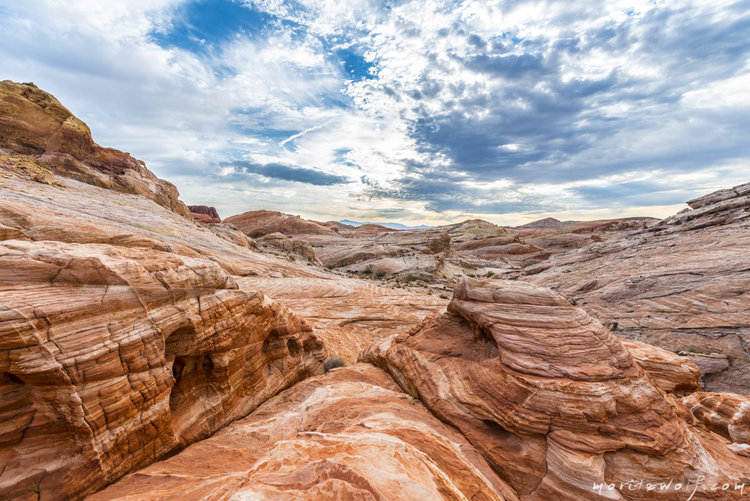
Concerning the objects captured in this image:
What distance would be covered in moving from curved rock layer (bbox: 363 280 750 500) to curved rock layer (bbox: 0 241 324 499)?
533 centimetres

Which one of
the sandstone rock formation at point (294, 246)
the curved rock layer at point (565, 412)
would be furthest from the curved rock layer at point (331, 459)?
the sandstone rock formation at point (294, 246)

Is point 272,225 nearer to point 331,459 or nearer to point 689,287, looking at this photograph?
point 689,287

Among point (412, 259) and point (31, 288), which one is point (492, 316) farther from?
point (412, 259)

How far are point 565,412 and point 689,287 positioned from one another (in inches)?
563

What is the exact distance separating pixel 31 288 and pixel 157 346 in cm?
182

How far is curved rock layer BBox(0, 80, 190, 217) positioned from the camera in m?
28.1

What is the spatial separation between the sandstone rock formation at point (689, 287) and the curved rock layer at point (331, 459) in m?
11.1

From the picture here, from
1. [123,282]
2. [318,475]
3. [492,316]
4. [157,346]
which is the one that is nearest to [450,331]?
[492,316]

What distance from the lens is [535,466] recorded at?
493 cm

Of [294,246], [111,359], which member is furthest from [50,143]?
[111,359]

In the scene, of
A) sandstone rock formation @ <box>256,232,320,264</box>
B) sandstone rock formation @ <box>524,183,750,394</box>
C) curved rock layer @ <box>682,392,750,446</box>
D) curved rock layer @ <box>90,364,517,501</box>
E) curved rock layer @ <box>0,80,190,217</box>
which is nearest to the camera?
curved rock layer @ <box>90,364,517,501</box>

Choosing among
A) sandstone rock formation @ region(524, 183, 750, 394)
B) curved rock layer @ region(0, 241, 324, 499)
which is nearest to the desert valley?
curved rock layer @ region(0, 241, 324, 499)

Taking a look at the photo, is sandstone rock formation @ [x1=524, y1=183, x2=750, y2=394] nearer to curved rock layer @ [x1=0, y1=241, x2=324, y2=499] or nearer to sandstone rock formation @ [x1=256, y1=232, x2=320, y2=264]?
curved rock layer @ [x1=0, y1=241, x2=324, y2=499]

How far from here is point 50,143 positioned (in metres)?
30.4
